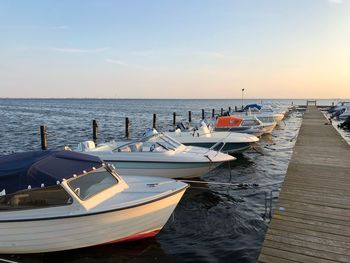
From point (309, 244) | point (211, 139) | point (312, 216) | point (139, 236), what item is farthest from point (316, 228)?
point (211, 139)

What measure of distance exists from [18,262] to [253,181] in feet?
32.0

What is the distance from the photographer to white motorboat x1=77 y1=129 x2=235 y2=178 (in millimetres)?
12258

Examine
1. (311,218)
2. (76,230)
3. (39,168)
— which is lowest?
(76,230)

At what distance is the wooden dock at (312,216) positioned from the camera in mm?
6023

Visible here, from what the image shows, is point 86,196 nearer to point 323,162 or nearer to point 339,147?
point 323,162

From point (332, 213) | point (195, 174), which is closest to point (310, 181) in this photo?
point (332, 213)

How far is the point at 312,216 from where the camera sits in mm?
7691

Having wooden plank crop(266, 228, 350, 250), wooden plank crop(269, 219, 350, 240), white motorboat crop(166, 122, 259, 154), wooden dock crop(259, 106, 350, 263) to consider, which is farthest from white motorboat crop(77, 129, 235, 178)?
wooden plank crop(266, 228, 350, 250)

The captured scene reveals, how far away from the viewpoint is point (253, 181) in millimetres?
14188

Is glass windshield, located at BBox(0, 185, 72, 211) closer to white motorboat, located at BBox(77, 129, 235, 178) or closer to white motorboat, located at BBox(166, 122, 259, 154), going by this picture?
white motorboat, located at BBox(77, 129, 235, 178)

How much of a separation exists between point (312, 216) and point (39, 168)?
619cm

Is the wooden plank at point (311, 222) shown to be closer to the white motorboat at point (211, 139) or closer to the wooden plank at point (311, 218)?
the wooden plank at point (311, 218)

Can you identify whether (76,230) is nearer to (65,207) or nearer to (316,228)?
(65,207)

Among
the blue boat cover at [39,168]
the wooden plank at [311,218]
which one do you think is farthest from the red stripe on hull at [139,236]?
the wooden plank at [311,218]
